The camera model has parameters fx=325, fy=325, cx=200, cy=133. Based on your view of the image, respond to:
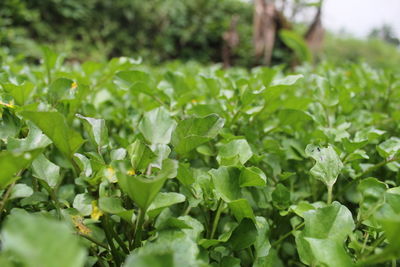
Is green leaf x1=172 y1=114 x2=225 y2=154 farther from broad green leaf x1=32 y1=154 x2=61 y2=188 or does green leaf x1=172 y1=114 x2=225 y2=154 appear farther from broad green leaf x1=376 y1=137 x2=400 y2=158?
broad green leaf x1=376 y1=137 x2=400 y2=158

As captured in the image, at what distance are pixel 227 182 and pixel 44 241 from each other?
29 cm

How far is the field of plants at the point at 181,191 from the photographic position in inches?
14.6

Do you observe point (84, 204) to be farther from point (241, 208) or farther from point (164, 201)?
point (241, 208)

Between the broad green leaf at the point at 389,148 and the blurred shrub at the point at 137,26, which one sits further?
the blurred shrub at the point at 137,26

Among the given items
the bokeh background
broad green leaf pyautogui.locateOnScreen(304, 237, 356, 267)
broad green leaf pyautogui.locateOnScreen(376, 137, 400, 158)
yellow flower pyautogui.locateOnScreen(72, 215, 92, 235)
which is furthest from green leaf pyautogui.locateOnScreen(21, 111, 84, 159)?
the bokeh background

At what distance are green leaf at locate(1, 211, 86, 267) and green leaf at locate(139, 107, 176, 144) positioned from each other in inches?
12.1

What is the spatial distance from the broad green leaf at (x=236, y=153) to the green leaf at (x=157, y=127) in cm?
10

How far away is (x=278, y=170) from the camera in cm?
69

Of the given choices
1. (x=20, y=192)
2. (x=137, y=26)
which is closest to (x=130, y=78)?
(x=20, y=192)

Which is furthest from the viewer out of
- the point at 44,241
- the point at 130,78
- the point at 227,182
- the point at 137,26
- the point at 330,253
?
the point at 137,26

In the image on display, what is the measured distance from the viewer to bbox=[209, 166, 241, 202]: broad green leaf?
1.60 feet

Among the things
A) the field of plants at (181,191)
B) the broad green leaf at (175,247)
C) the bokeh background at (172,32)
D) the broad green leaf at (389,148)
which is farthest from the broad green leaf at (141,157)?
the bokeh background at (172,32)

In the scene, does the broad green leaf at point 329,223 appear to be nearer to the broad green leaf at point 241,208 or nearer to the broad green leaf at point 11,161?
the broad green leaf at point 241,208

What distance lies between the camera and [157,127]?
1.93 feet
